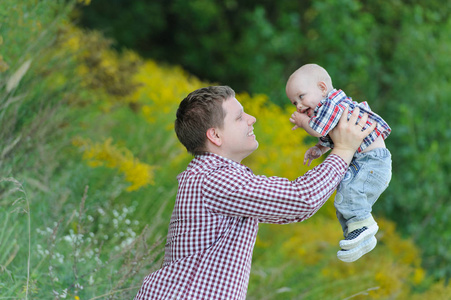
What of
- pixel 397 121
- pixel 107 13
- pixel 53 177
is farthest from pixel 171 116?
pixel 107 13

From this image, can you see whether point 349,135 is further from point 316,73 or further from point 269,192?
point 269,192

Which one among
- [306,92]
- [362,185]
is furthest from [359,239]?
[306,92]

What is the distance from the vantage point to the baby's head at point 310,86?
240 cm

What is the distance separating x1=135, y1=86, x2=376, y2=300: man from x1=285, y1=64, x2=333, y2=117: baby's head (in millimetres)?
149

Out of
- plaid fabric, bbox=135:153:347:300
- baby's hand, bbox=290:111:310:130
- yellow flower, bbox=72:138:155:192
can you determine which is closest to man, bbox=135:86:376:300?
plaid fabric, bbox=135:153:347:300

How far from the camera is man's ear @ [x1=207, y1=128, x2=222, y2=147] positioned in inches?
94.9

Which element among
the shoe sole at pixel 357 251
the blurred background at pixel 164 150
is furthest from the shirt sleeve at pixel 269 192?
the blurred background at pixel 164 150

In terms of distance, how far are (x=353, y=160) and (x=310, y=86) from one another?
1.11 ft

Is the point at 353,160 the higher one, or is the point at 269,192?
the point at 353,160

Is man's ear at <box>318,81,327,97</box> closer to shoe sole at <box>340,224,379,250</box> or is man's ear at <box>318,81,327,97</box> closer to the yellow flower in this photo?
shoe sole at <box>340,224,379,250</box>

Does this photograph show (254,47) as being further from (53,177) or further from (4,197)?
(4,197)

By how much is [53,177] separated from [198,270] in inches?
97.3

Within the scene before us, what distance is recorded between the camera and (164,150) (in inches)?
215

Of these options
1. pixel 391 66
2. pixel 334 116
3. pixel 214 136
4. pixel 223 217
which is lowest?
pixel 223 217
